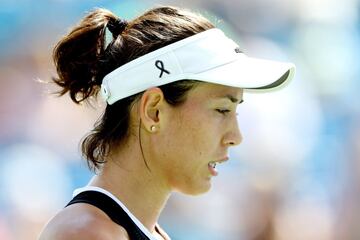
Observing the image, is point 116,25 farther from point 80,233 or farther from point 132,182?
point 80,233

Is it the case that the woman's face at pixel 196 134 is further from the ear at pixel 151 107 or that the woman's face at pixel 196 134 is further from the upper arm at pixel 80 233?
the upper arm at pixel 80 233

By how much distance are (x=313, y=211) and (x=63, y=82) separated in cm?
218

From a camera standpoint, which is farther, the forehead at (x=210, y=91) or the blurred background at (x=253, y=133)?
the blurred background at (x=253, y=133)

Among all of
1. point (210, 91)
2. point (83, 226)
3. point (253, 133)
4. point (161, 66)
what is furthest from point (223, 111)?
point (253, 133)

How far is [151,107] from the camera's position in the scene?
53.7 inches

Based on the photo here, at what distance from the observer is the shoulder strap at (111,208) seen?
1295mm

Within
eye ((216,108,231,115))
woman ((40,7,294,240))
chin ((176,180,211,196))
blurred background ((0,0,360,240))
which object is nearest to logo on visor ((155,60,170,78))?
woman ((40,7,294,240))

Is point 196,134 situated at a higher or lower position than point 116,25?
lower

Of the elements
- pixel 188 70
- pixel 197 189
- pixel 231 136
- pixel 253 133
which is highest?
pixel 188 70

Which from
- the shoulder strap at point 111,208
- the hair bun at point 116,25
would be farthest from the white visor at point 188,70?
the shoulder strap at point 111,208

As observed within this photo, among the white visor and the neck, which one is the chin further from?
the white visor

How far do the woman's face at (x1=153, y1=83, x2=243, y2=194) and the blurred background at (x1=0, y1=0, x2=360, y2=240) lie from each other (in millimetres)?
1940

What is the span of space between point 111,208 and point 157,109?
215 millimetres

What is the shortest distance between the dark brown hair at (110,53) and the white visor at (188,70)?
2 centimetres
